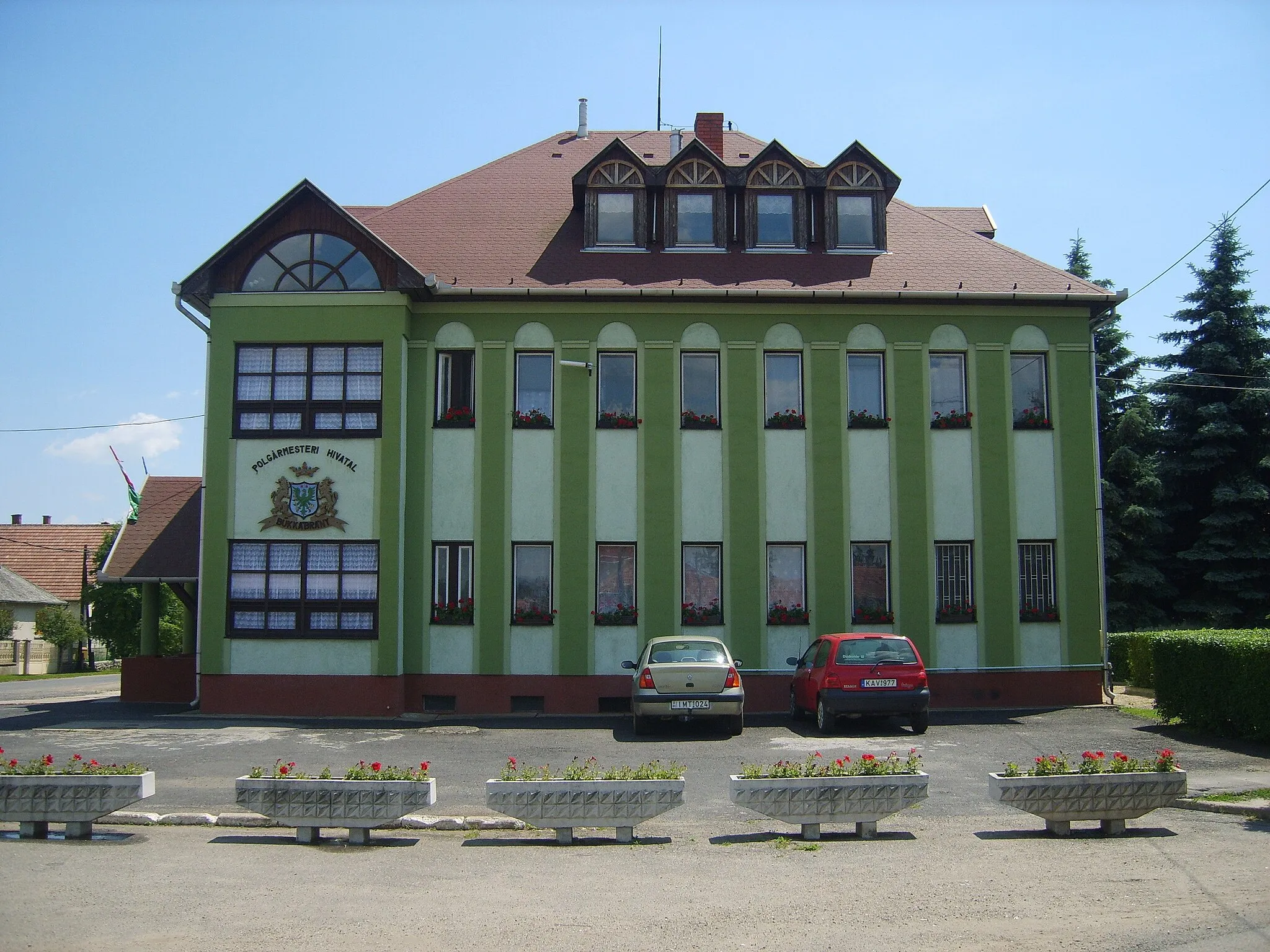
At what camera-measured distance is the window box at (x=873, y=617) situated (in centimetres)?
2145

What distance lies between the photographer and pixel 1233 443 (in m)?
31.4

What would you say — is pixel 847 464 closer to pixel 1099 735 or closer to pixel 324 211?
pixel 1099 735

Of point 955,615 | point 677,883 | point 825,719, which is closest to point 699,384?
point 955,615

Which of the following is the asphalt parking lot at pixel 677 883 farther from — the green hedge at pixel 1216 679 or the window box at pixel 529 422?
the window box at pixel 529 422

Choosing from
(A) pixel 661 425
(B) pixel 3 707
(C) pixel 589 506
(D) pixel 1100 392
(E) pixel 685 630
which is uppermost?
(D) pixel 1100 392

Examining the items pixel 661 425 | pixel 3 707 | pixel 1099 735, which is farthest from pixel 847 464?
pixel 3 707

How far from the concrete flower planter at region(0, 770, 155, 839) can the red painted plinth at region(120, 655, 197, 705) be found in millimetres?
13183

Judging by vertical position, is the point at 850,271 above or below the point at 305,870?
above

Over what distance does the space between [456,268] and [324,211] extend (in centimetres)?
268

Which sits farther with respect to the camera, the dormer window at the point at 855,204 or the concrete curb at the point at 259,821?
the dormer window at the point at 855,204

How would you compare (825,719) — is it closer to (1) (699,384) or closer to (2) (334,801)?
(1) (699,384)

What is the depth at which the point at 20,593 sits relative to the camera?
5559 cm

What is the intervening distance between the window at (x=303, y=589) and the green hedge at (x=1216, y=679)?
13251 millimetres

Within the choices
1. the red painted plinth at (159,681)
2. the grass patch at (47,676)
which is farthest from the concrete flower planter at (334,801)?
the grass patch at (47,676)
